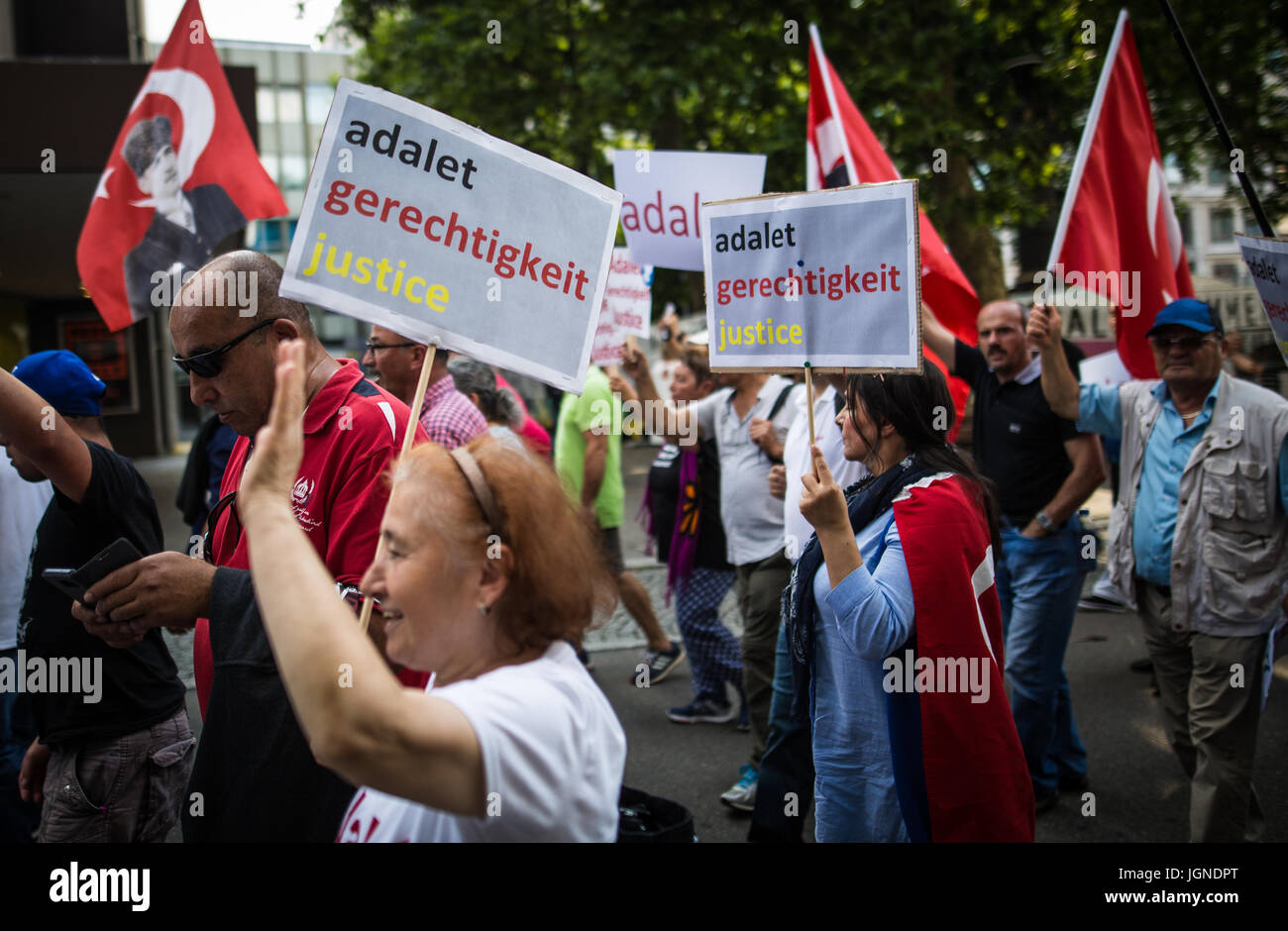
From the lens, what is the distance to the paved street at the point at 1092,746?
4.54 m

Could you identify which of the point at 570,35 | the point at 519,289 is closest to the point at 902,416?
the point at 519,289

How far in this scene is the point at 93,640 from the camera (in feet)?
9.86

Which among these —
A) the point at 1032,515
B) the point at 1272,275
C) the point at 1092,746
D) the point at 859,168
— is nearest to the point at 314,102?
the point at 859,168

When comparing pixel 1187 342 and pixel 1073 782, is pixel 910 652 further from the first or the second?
pixel 1073 782

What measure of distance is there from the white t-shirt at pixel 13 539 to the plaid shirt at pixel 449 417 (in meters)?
1.52

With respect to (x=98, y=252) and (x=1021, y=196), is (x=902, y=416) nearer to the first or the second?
(x=98, y=252)

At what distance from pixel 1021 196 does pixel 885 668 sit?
1154 centimetres

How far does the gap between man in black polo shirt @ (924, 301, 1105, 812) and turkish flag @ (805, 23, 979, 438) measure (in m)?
0.22

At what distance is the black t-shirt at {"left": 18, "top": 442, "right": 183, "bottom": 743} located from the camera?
290 cm

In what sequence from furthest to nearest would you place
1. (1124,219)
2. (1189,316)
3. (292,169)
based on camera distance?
(292,169) → (1124,219) → (1189,316)

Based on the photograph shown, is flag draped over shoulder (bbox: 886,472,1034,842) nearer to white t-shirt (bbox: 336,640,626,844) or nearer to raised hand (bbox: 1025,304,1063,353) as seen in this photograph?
white t-shirt (bbox: 336,640,626,844)

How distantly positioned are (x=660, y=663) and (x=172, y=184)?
395 centimetres

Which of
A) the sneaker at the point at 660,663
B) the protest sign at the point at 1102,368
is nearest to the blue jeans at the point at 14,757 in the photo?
the sneaker at the point at 660,663

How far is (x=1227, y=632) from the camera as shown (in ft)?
12.4
